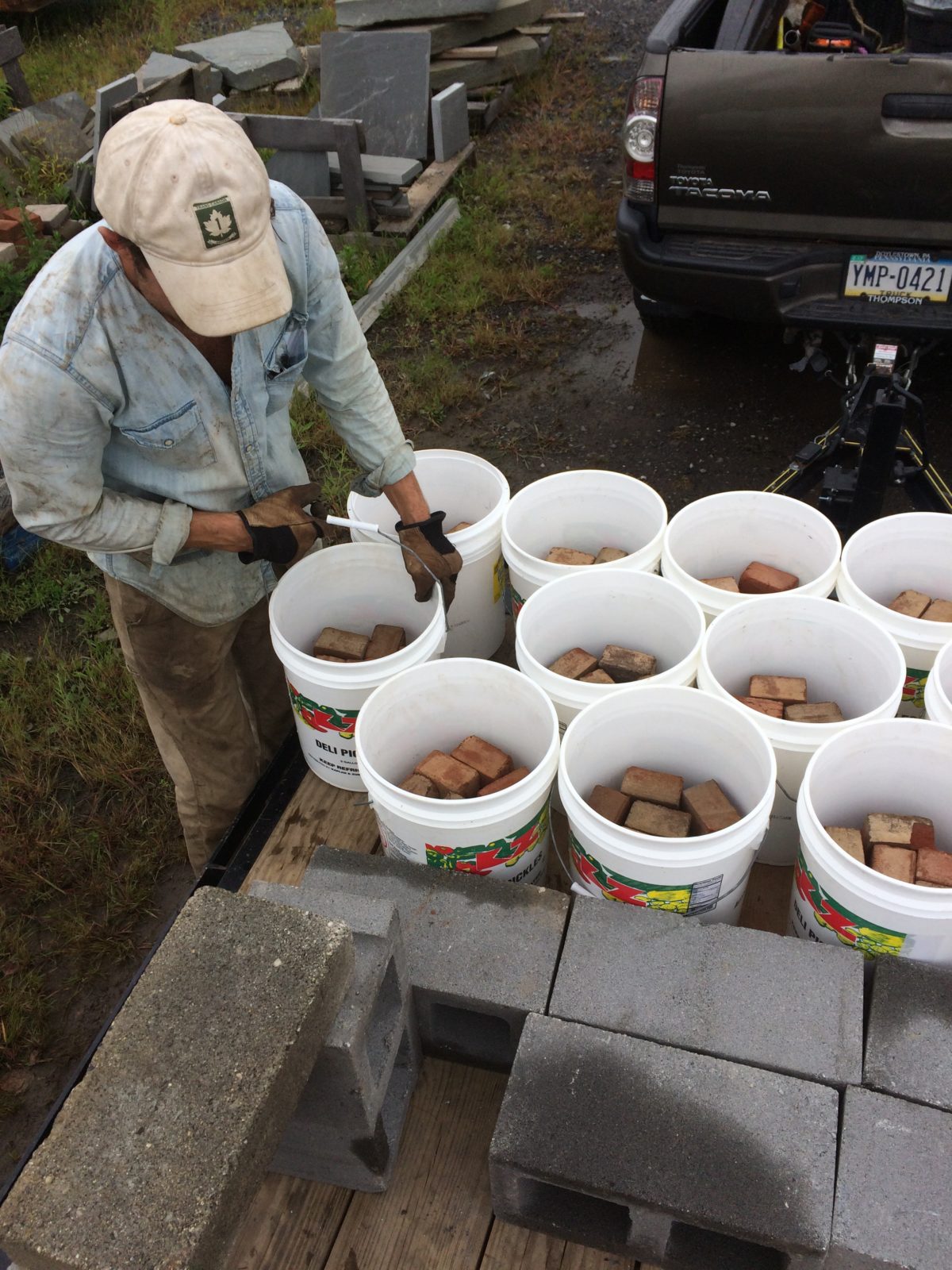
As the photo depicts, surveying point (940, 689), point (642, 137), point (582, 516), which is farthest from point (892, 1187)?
point (642, 137)

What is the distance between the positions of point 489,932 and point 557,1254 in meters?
0.56

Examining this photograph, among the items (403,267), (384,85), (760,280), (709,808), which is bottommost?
(403,267)

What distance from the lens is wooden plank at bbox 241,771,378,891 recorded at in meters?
2.30

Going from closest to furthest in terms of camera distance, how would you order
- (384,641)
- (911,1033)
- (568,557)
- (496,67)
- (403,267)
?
(911,1033) < (384,641) < (568,557) < (403,267) < (496,67)

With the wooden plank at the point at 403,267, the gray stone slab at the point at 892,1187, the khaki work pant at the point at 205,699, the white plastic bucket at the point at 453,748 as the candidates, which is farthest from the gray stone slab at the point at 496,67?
the gray stone slab at the point at 892,1187

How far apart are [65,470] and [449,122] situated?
609 centimetres

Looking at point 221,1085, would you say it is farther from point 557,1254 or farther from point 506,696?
point 506,696

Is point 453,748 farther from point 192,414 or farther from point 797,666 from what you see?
point 192,414

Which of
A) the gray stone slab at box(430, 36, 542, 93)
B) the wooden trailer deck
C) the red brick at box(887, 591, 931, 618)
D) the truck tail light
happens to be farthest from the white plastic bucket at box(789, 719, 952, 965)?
the gray stone slab at box(430, 36, 542, 93)

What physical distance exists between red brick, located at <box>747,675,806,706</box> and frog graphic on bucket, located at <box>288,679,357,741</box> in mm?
964

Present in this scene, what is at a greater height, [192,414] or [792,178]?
[192,414]

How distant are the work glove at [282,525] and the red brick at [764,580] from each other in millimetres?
1118

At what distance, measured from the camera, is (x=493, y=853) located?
1944 millimetres

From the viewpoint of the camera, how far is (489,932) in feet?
5.95
